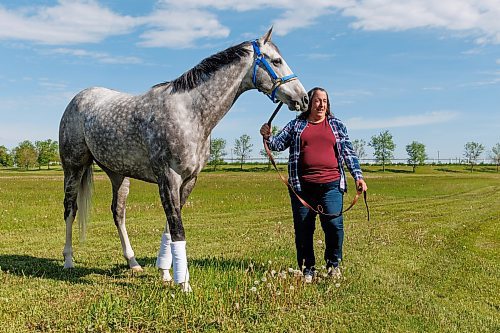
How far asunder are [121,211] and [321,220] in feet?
10.3

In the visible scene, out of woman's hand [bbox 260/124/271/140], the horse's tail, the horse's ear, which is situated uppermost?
the horse's ear

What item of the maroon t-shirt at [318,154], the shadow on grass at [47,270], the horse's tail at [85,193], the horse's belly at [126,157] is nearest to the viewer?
the horse's belly at [126,157]

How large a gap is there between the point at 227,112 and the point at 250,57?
0.73 m

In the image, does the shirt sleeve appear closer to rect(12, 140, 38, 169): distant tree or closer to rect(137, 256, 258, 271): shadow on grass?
rect(137, 256, 258, 271): shadow on grass

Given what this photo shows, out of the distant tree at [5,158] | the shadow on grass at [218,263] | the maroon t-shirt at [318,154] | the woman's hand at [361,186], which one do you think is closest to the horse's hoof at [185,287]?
the shadow on grass at [218,263]

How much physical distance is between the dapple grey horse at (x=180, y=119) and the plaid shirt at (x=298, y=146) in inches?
26.9

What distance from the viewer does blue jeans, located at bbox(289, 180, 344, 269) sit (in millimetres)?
6188

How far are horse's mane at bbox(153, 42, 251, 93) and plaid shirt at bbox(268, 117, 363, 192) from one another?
3.89ft

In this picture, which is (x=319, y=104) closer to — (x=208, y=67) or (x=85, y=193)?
(x=208, y=67)

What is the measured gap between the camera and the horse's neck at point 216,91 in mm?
5711

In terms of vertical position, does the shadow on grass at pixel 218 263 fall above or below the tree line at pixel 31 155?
below

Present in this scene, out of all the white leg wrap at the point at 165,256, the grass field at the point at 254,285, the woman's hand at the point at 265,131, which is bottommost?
the grass field at the point at 254,285

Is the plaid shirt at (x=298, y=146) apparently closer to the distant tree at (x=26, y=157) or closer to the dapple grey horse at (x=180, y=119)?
the dapple grey horse at (x=180, y=119)

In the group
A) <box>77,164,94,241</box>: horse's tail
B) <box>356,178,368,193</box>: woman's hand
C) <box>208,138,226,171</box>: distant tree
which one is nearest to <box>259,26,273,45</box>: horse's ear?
<box>356,178,368,193</box>: woman's hand
